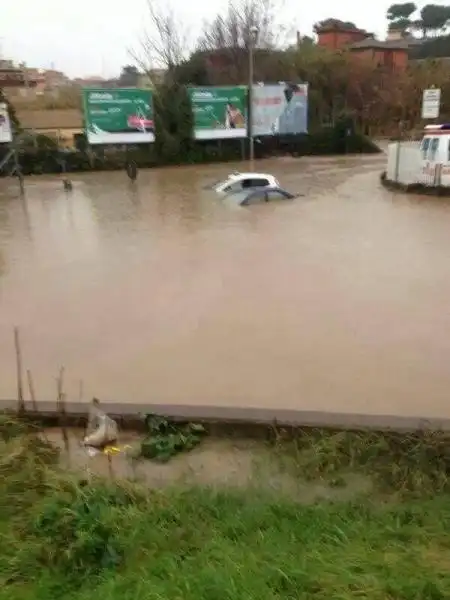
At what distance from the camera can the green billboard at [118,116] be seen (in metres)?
30.6

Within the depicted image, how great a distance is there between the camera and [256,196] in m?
20.2

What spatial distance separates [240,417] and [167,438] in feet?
2.25

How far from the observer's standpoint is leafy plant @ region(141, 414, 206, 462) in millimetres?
5820

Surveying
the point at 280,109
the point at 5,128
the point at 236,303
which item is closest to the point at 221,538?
the point at 236,303

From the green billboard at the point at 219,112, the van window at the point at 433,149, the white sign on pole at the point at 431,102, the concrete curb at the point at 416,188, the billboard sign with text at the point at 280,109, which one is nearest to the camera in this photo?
the concrete curb at the point at 416,188

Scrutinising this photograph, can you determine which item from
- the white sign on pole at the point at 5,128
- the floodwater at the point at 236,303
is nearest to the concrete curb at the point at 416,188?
the floodwater at the point at 236,303

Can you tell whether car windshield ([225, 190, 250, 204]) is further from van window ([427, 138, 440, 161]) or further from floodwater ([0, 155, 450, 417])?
van window ([427, 138, 440, 161])

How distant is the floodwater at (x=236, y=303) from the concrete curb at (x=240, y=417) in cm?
63

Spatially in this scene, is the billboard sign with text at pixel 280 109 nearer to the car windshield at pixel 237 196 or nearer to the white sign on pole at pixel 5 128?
the white sign on pole at pixel 5 128

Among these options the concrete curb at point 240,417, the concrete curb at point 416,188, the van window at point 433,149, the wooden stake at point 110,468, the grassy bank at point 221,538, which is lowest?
the concrete curb at point 416,188

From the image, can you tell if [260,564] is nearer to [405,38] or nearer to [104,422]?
[104,422]

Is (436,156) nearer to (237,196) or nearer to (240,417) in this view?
(237,196)

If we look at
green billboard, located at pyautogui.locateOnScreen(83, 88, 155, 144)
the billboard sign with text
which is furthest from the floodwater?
the billboard sign with text

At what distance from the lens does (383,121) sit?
43344 mm
